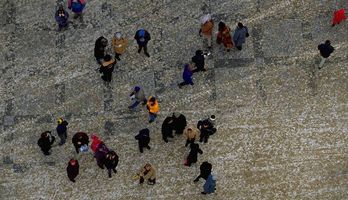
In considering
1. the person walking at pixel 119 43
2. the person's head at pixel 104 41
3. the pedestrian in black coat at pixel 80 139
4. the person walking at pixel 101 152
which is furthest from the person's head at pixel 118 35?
the person walking at pixel 101 152

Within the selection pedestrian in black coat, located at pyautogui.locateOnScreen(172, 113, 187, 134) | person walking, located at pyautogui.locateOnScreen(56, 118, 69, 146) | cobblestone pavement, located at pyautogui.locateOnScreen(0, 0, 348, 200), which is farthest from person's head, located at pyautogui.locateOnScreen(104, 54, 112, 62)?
pedestrian in black coat, located at pyautogui.locateOnScreen(172, 113, 187, 134)

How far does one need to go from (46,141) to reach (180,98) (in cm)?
412

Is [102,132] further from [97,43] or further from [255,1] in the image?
[255,1]

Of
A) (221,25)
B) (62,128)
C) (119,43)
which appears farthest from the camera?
(221,25)

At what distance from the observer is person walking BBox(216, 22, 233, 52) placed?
2000 centimetres

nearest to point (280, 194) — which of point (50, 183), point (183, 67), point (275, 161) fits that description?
point (275, 161)

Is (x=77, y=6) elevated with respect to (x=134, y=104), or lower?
elevated

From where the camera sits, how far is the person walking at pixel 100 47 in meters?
19.5

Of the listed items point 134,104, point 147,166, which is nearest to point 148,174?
point 147,166

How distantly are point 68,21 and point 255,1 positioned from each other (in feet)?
19.3

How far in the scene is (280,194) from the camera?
18.2 meters

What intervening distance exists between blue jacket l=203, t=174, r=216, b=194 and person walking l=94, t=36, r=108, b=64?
499 centimetres

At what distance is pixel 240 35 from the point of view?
65.6 ft

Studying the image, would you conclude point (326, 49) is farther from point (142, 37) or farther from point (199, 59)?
point (142, 37)
